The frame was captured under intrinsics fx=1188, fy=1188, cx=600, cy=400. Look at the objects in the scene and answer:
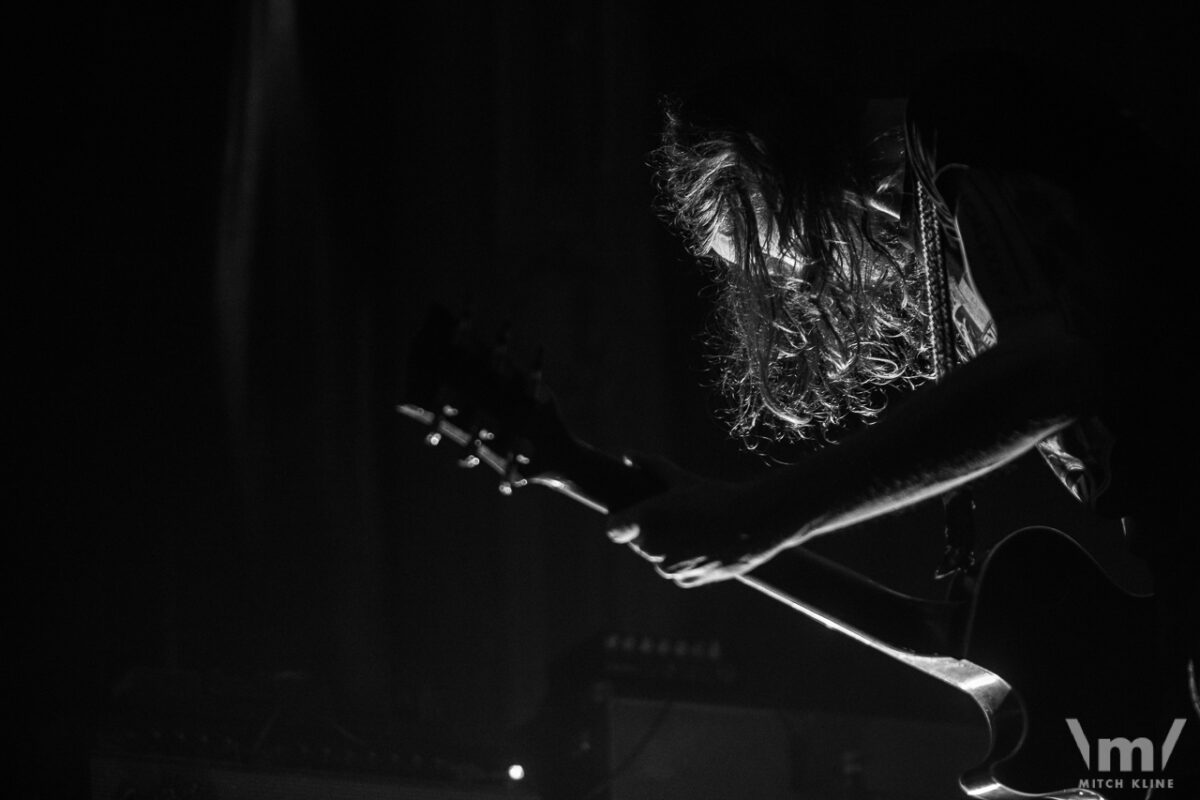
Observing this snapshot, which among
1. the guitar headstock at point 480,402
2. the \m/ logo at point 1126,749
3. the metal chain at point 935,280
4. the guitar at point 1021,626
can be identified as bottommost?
the \m/ logo at point 1126,749

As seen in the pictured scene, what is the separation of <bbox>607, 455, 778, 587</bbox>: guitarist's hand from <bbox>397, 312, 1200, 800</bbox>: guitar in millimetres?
82

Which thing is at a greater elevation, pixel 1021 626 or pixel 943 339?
pixel 943 339

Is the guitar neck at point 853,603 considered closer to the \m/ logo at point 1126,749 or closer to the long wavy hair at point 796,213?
the \m/ logo at point 1126,749

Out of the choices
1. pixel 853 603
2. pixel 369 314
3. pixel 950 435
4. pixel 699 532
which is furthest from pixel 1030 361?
pixel 369 314

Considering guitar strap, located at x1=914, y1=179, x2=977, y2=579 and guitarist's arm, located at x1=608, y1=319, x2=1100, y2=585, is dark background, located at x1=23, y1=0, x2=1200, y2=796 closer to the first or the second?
guitar strap, located at x1=914, y1=179, x2=977, y2=579

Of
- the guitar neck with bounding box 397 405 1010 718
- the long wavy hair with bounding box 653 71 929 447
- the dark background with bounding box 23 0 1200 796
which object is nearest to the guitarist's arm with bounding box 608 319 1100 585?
the guitar neck with bounding box 397 405 1010 718

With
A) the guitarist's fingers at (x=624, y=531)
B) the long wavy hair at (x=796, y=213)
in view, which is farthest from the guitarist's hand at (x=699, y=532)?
the long wavy hair at (x=796, y=213)

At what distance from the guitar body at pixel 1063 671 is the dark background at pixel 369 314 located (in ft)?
5.78

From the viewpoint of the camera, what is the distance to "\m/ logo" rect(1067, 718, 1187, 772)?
1148 millimetres

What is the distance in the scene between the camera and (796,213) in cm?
139

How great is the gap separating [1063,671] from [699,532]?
17.0 inches

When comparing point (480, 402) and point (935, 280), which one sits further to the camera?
point (935, 280)

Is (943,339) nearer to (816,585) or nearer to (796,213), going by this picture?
(796,213)

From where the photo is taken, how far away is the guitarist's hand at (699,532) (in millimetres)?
1050
